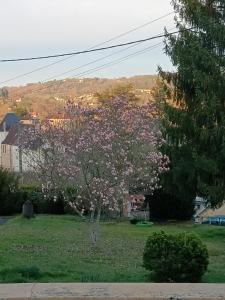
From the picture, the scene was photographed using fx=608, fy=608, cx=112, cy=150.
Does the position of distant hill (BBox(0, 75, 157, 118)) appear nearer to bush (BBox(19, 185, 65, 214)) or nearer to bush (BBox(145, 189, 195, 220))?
bush (BBox(19, 185, 65, 214))

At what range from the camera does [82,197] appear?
1772cm

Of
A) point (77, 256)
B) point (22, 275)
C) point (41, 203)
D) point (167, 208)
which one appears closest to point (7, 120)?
point (41, 203)

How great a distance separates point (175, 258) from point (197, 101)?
1611cm

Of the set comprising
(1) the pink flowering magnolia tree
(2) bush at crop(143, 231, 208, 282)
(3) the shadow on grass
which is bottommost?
(3) the shadow on grass

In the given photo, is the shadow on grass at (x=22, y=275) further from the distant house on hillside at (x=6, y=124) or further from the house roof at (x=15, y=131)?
the distant house on hillside at (x=6, y=124)

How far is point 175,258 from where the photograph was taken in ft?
27.0

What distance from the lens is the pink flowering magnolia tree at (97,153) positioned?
1647 centimetres

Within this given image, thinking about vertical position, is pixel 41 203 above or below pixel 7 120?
below

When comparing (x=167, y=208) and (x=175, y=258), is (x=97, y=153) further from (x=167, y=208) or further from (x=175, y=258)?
(x=167, y=208)

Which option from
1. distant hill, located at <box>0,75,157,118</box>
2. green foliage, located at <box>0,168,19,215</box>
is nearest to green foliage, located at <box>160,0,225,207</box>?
green foliage, located at <box>0,168,19,215</box>

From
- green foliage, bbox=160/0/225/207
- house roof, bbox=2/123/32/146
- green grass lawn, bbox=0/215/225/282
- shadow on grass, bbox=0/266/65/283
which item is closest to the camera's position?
shadow on grass, bbox=0/266/65/283

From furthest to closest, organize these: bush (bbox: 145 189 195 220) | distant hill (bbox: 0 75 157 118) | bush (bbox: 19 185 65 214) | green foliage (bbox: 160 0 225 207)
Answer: distant hill (bbox: 0 75 157 118), bush (bbox: 19 185 65 214), bush (bbox: 145 189 195 220), green foliage (bbox: 160 0 225 207)

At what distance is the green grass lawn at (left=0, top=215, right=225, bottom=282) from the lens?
28.6 feet

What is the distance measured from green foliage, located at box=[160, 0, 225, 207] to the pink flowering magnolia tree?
3.21m
